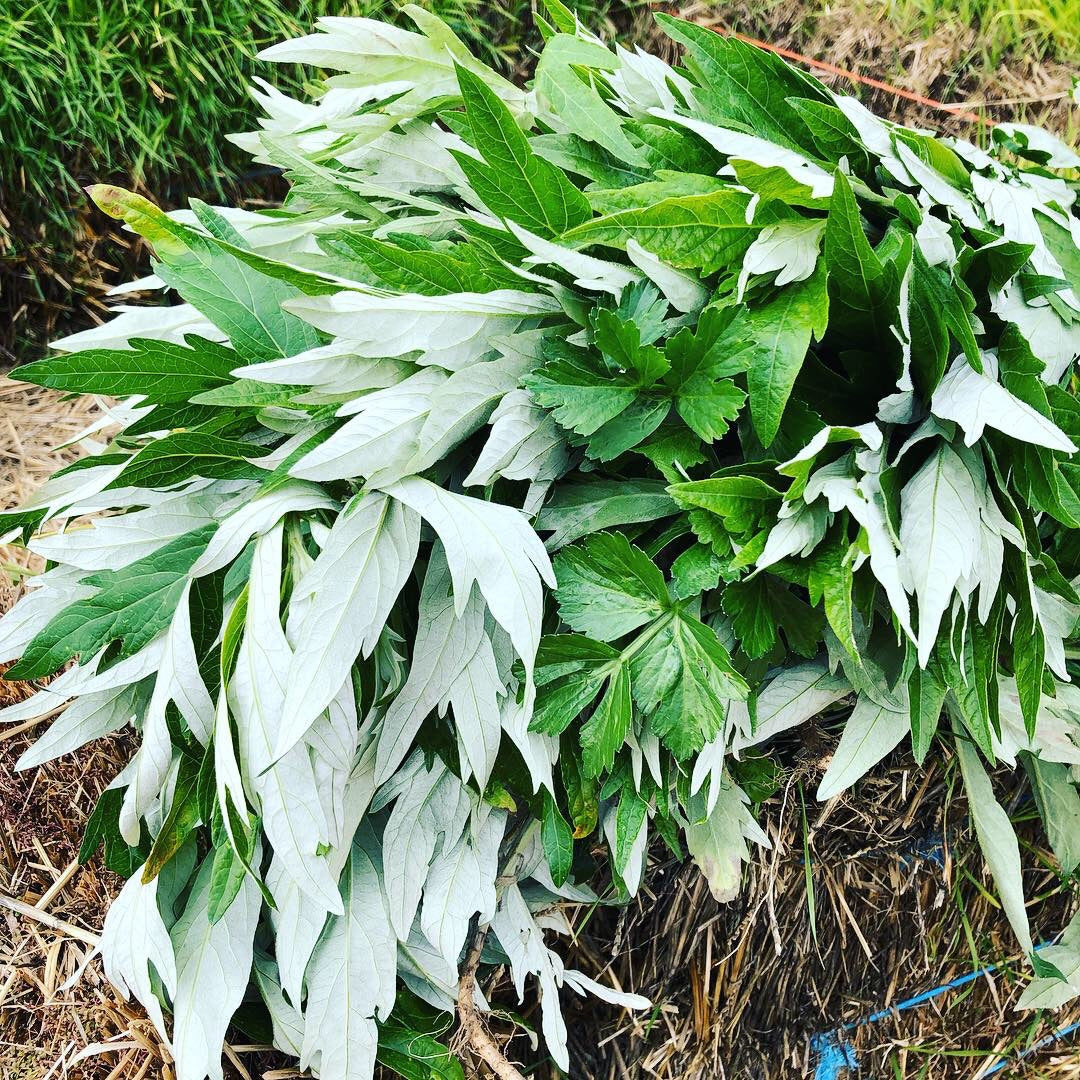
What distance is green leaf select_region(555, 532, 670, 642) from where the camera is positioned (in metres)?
0.71

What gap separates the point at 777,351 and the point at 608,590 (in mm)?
202

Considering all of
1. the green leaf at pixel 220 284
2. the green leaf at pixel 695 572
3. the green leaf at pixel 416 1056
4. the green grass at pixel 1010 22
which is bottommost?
the green leaf at pixel 416 1056

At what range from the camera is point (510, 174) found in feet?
2.39

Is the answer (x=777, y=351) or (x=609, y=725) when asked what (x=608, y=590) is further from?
(x=777, y=351)

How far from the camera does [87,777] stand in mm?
987

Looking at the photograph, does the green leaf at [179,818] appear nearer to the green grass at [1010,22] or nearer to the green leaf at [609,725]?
the green leaf at [609,725]

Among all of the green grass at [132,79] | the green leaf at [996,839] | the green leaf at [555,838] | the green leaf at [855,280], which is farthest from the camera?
the green grass at [132,79]

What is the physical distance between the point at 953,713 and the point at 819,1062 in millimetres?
465

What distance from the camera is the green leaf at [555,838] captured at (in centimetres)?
77

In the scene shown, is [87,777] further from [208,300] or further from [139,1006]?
[208,300]

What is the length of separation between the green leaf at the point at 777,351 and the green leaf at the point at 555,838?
0.31 meters

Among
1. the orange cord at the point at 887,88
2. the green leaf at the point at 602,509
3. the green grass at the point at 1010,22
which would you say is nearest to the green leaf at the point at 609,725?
the green leaf at the point at 602,509

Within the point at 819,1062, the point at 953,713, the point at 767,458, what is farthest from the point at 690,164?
the point at 819,1062

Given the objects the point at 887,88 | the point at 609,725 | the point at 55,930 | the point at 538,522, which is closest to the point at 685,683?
the point at 609,725
